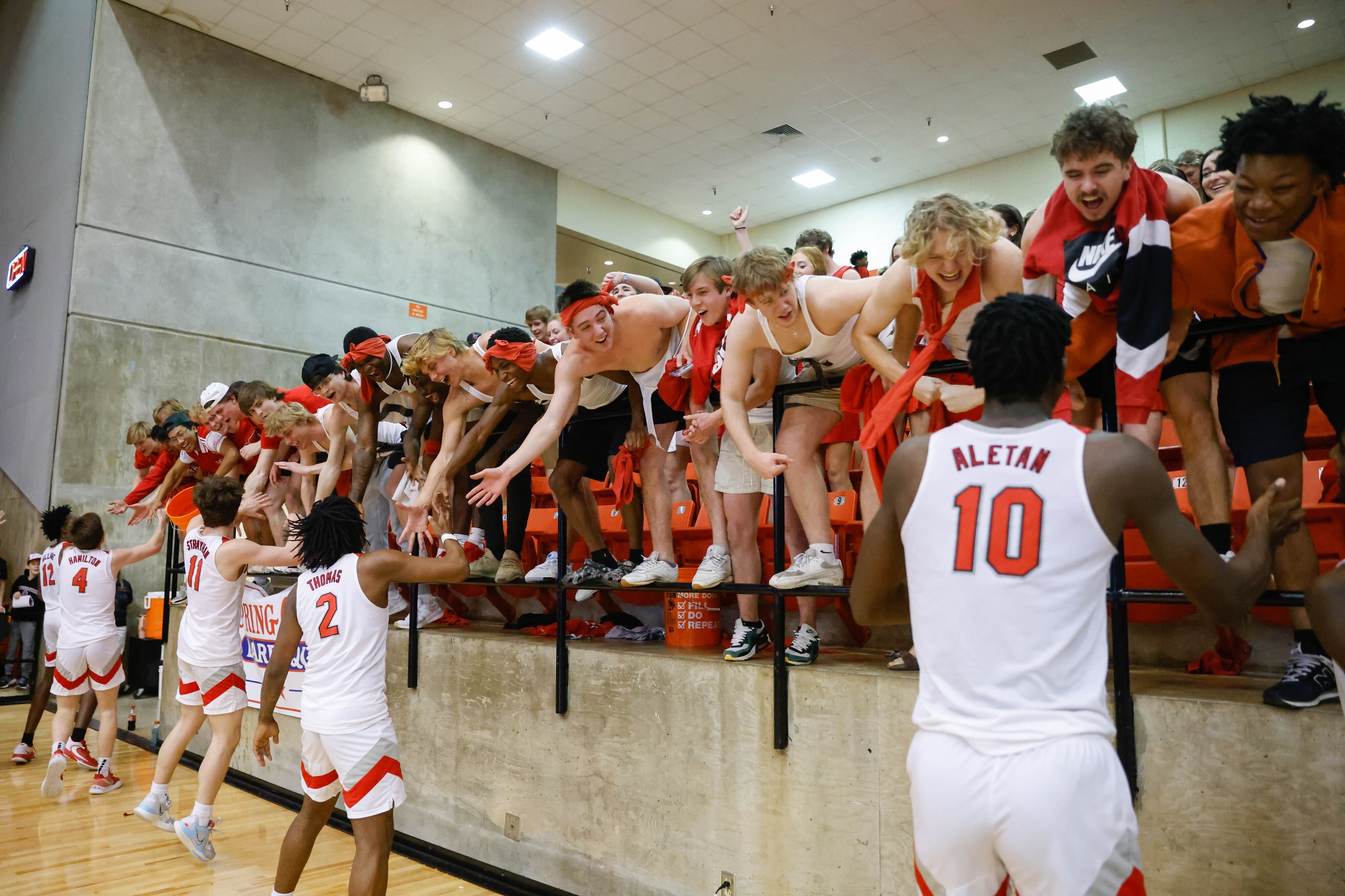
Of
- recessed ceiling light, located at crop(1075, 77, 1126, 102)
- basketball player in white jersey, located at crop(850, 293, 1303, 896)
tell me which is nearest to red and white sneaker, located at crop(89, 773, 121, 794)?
basketball player in white jersey, located at crop(850, 293, 1303, 896)

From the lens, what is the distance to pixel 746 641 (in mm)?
3561

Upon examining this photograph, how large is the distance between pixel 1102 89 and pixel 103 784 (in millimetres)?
11792

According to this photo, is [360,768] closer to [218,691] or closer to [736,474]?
[736,474]

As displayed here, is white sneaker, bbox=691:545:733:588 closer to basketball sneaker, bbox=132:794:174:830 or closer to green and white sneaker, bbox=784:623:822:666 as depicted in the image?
green and white sneaker, bbox=784:623:822:666

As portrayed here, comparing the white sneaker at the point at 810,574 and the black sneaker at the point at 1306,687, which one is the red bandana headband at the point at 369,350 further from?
the black sneaker at the point at 1306,687

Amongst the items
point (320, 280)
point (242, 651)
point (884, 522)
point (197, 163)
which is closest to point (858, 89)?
point (320, 280)

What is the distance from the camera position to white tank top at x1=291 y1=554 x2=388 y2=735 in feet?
11.3

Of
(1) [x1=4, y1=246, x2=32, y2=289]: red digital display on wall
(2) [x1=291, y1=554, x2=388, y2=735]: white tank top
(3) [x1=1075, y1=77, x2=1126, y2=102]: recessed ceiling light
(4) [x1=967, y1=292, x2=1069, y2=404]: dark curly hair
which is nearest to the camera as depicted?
(4) [x1=967, y1=292, x2=1069, y2=404]: dark curly hair

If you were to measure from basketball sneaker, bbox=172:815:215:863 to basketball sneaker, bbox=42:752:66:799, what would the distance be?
1.85 meters

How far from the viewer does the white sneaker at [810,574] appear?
318cm

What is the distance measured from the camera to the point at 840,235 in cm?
1373

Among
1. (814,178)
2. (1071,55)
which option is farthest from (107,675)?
(1071,55)

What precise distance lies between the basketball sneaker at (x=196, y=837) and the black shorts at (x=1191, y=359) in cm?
485

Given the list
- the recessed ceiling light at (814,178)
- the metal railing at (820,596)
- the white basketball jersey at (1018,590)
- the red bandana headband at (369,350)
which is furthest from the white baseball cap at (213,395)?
the recessed ceiling light at (814,178)
